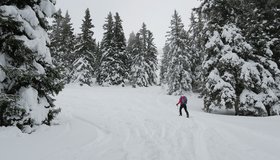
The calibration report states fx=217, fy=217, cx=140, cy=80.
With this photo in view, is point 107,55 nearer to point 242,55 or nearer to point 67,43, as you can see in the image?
point 67,43

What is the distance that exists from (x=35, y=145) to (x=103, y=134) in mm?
2761

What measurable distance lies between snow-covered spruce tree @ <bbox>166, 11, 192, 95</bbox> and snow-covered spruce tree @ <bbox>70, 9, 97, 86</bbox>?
44.3 feet

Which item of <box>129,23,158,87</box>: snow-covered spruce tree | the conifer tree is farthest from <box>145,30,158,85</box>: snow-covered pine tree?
the conifer tree

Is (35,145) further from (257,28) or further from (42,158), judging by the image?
(257,28)

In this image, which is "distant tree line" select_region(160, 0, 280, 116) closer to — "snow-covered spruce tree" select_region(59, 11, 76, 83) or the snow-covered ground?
the snow-covered ground

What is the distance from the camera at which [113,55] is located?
3916cm

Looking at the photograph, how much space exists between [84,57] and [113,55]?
211 inches

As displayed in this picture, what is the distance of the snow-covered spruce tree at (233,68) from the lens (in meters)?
17.0

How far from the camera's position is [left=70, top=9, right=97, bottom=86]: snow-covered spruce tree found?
35.3m

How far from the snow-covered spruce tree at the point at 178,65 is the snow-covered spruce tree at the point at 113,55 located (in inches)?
396

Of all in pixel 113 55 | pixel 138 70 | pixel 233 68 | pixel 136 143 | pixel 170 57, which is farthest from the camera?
pixel 138 70

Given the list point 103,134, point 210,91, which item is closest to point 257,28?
point 210,91

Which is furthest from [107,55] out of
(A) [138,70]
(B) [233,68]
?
(B) [233,68]

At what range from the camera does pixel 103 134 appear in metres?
8.74
